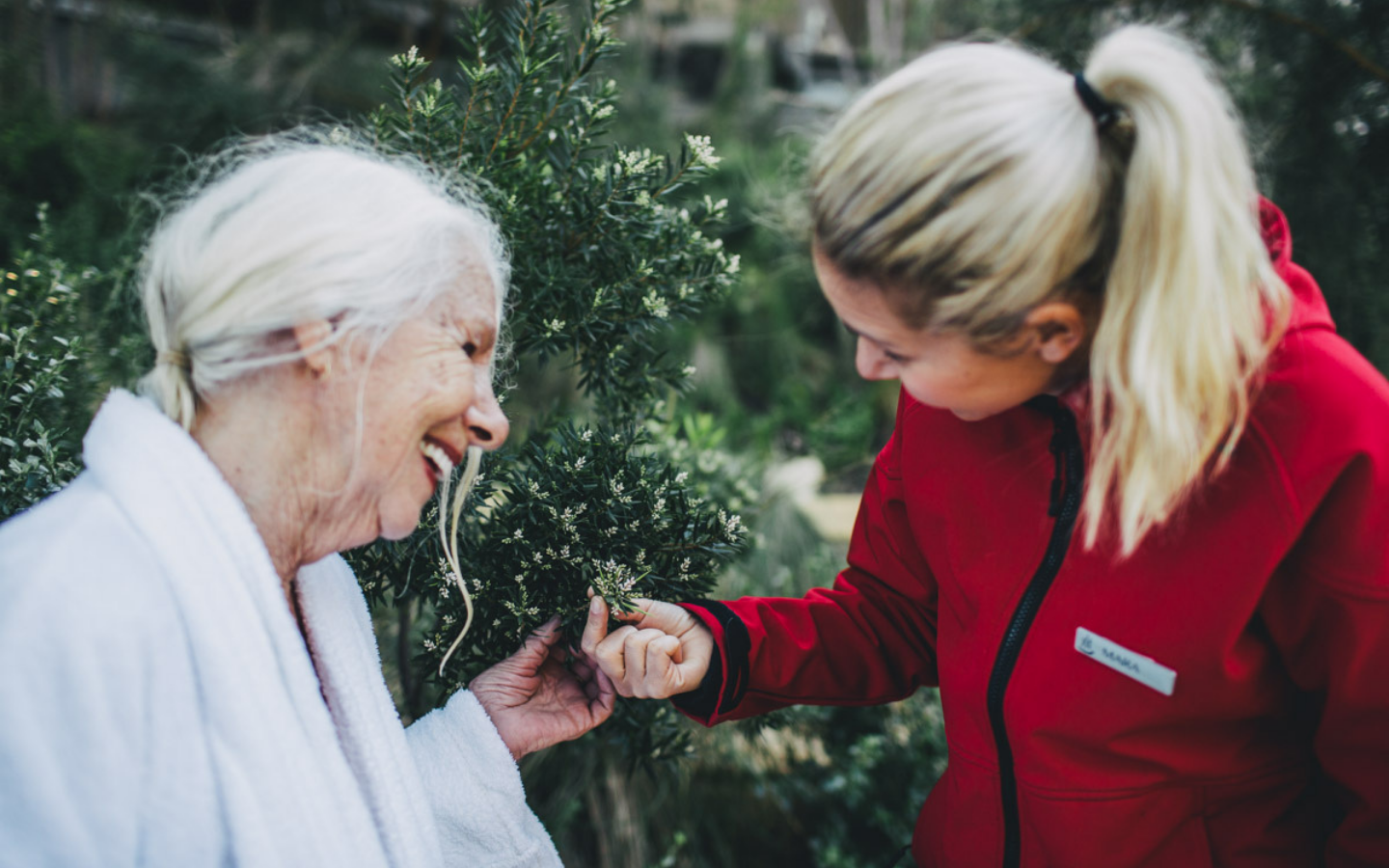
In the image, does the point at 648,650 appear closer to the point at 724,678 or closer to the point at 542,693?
the point at 724,678

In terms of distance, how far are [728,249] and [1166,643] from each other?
522 cm

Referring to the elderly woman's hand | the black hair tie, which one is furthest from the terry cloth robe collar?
the black hair tie

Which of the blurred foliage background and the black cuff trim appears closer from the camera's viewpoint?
the black cuff trim

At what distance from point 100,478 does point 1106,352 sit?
148 centimetres

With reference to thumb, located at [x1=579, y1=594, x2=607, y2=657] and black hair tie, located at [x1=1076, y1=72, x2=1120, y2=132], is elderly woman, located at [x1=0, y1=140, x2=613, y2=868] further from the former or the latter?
black hair tie, located at [x1=1076, y1=72, x2=1120, y2=132]

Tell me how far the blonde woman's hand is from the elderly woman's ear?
672 mm

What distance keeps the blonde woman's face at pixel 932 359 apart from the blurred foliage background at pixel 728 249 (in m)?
0.83

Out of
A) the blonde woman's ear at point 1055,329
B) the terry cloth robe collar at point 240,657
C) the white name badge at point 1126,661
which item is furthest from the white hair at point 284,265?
the white name badge at point 1126,661

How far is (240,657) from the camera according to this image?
4.20 ft

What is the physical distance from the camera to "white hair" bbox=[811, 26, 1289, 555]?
1.14 meters

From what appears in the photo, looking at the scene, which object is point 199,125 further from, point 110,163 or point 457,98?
point 457,98

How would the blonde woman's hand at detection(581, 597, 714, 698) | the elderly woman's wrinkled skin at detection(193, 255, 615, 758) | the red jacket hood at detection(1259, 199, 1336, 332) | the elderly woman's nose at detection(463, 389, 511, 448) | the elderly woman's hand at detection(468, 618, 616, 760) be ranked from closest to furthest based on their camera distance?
1. the red jacket hood at detection(1259, 199, 1336, 332)
2. the elderly woman's wrinkled skin at detection(193, 255, 615, 758)
3. the elderly woman's nose at detection(463, 389, 511, 448)
4. the blonde woman's hand at detection(581, 597, 714, 698)
5. the elderly woman's hand at detection(468, 618, 616, 760)

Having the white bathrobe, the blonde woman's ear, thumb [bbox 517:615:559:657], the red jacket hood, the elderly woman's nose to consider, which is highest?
Answer: the red jacket hood

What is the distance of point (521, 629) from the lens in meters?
1.79
